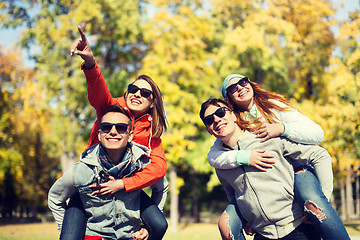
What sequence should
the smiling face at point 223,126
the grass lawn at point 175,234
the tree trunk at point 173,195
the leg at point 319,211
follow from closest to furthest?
the leg at point 319,211 < the smiling face at point 223,126 < the grass lawn at point 175,234 < the tree trunk at point 173,195

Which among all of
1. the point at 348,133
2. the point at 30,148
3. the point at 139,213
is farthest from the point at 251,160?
the point at 30,148

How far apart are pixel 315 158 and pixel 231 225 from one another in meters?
0.97

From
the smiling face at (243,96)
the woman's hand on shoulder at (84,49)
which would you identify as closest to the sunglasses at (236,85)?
the smiling face at (243,96)

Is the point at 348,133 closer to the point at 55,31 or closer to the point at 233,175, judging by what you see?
the point at 233,175

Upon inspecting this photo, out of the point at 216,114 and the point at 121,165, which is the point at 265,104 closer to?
the point at 216,114

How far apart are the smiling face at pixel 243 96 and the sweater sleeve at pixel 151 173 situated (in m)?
0.93

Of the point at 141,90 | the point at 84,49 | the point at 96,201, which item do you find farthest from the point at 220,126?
the point at 84,49

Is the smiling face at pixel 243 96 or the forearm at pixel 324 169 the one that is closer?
the forearm at pixel 324 169

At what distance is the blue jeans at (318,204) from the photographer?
278 cm

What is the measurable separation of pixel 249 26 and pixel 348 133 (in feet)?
→ 24.2

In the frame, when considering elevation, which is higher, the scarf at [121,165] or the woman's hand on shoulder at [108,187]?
the scarf at [121,165]

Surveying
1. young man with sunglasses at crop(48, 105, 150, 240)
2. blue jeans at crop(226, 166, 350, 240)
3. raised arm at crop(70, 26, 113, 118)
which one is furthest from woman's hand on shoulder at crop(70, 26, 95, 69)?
blue jeans at crop(226, 166, 350, 240)

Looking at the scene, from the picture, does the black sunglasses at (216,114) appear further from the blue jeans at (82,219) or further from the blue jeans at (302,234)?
the blue jeans at (302,234)

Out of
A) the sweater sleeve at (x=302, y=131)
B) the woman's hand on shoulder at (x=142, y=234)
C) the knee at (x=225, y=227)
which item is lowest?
the woman's hand on shoulder at (x=142, y=234)
